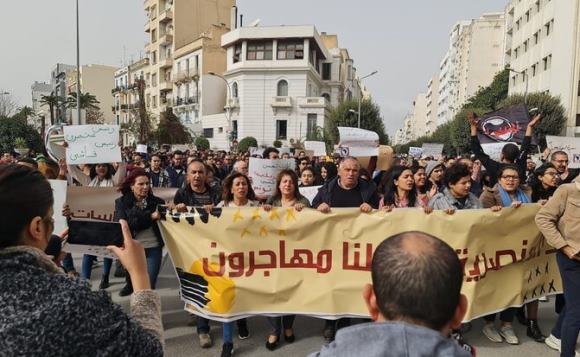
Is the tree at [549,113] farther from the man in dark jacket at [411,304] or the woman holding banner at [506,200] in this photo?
the man in dark jacket at [411,304]

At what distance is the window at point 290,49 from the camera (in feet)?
157

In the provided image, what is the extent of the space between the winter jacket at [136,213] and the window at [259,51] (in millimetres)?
45091

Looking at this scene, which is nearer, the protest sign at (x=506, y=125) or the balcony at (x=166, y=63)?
the protest sign at (x=506, y=125)

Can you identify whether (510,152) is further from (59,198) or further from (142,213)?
(59,198)

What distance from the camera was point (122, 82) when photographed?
73250 mm

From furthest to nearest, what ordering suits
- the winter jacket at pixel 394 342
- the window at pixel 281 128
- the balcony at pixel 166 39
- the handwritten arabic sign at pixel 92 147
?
the balcony at pixel 166 39 < the window at pixel 281 128 < the handwritten arabic sign at pixel 92 147 < the winter jacket at pixel 394 342

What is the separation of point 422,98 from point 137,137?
386ft

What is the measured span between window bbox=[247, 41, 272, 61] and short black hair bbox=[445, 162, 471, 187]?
45269mm

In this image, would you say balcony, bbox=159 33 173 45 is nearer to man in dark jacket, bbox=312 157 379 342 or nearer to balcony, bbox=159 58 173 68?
balcony, bbox=159 58 173 68

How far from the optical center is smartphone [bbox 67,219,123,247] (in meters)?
4.47

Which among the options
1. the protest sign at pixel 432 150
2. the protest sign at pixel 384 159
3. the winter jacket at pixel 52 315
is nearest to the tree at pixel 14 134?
the protest sign at pixel 432 150

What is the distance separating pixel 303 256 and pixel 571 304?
2111 millimetres

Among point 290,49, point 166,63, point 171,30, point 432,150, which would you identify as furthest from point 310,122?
point 432,150

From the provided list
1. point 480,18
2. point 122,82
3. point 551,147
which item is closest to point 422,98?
point 480,18
